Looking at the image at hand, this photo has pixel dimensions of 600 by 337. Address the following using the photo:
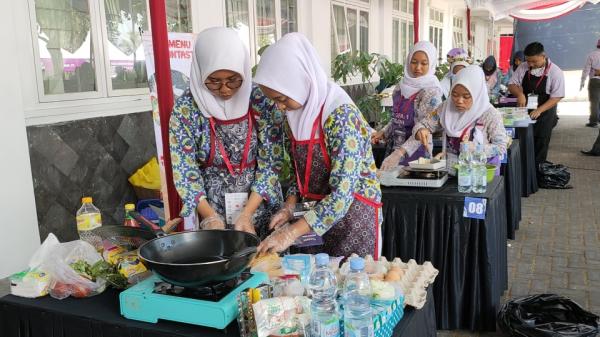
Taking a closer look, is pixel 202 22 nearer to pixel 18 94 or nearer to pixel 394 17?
pixel 18 94

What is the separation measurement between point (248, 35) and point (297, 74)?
4.10m

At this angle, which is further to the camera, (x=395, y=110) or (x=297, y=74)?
(x=395, y=110)

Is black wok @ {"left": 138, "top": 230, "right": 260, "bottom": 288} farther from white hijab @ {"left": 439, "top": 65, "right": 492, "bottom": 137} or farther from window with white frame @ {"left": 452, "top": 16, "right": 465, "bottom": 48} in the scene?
window with white frame @ {"left": 452, "top": 16, "right": 465, "bottom": 48}

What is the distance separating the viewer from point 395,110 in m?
3.53

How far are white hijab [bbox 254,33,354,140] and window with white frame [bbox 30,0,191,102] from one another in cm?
207

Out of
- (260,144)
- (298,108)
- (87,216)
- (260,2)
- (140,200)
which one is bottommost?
(140,200)

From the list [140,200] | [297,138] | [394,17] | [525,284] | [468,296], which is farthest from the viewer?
[394,17]

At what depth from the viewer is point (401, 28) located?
10875 mm

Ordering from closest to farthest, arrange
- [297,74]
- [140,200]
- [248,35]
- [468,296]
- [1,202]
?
[297,74] → [468,296] → [1,202] → [140,200] → [248,35]

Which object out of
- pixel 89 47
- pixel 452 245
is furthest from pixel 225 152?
pixel 89 47

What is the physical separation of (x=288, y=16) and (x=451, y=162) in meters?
4.06

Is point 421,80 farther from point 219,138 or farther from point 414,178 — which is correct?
point 219,138

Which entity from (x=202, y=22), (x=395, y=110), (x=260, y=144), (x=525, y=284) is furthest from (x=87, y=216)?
(x=202, y=22)

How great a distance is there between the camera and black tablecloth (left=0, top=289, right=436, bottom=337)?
120cm
